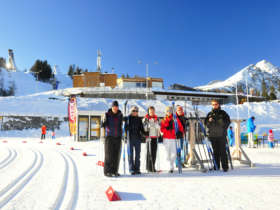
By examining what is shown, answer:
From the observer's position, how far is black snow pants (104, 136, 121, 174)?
504 centimetres

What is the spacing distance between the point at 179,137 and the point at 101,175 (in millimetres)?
2332

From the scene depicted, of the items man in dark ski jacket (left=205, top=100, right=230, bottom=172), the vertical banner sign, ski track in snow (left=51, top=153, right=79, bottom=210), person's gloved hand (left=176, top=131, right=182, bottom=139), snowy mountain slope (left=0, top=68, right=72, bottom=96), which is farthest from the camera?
snowy mountain slope (left=0, top=68, right=72, bottom=96)

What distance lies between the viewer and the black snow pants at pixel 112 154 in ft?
16.5

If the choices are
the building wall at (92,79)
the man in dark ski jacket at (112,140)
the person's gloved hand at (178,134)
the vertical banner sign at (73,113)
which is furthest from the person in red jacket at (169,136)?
the building wall at (92,79)

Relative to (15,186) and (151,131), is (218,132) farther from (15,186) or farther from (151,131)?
(15,186)

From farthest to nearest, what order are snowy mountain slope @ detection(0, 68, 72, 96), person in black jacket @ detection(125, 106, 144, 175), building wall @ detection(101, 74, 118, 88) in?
snowy mountain slope @ detection(0, 68, 72, 96) → building wall @ detection(101, 74, 118, 88) → person in black jacket @ detection(125, 106, 144, 175)

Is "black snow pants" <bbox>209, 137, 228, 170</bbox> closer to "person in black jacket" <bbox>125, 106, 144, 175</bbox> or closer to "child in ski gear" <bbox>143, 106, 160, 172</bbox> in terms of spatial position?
"child in ski gear" <bbox>143, 106, 160, 172</bbox>

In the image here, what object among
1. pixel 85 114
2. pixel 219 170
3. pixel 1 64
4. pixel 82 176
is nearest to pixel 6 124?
pixel 85 114

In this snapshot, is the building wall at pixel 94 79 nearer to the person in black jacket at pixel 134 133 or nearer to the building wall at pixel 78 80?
the building wall at pixel 78 80

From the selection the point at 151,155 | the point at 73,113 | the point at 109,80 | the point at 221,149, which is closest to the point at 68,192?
the point at 151,155

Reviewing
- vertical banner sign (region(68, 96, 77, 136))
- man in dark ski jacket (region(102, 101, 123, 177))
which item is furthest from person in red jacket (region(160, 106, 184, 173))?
vertical banner sign (region(68, 96, 77, 136))

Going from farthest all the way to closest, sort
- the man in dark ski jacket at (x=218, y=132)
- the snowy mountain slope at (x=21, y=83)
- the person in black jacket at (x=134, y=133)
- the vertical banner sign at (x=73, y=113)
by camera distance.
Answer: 1. the snowy mountain slope at (x=21, y=83)
2. the vertical banner sign at (x=73, y=113)
3. the man in dark ski jacket at (x=218, y=132)
4. the person in black jacket at (x=134, y=133)

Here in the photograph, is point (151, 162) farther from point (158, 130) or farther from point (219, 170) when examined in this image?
point (219, 170)

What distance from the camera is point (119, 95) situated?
36.4 metres
